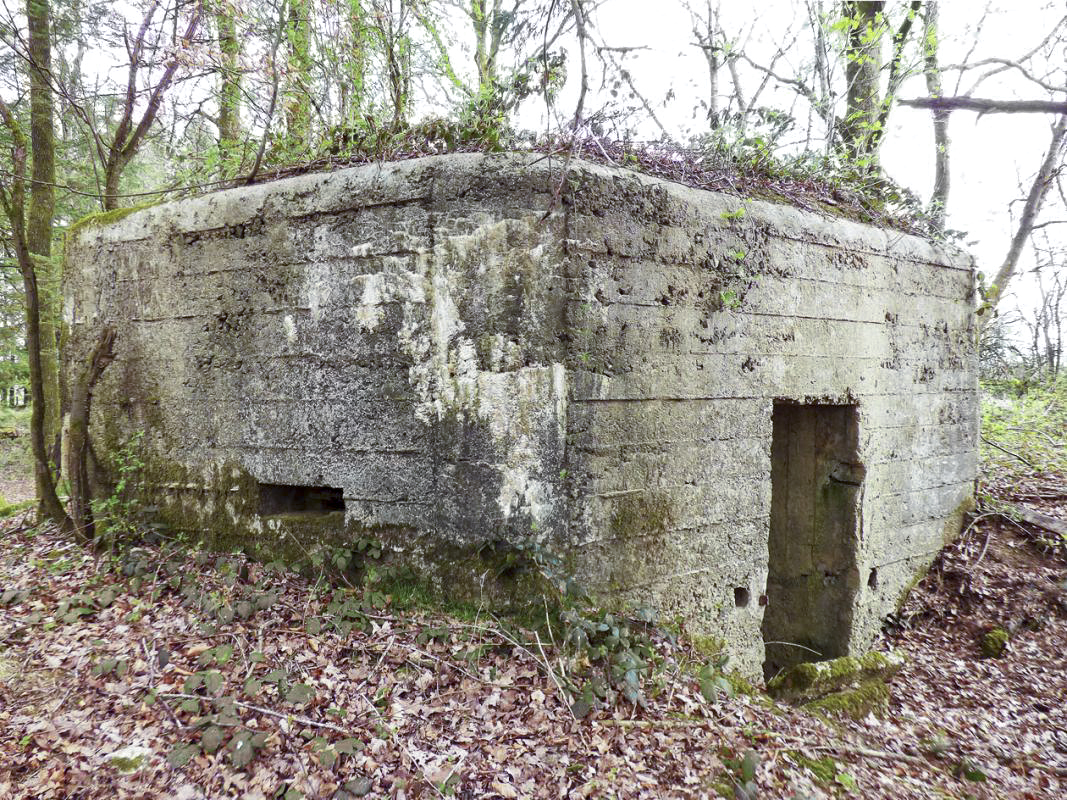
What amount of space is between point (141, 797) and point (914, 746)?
162 inches

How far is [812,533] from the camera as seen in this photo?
5.12m

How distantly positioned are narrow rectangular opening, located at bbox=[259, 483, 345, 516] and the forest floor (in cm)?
39

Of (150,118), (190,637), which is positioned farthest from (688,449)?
(150,118)

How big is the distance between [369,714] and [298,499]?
174 centimetres

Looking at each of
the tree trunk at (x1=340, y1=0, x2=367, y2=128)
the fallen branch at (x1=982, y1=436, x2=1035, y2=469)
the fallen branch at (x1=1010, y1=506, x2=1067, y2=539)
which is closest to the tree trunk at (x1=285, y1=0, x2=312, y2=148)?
the tree trunk at (x1=340, y1=0, x2=367, y2=128)

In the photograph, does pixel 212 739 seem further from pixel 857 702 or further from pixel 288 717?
pixel 857 702

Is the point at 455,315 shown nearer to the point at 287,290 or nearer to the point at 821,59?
the point at 287,290

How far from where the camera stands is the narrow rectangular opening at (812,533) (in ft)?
16.2

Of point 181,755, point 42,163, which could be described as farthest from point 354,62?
point 181,755

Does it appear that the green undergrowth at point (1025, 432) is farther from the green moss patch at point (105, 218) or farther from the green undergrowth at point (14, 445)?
the green undergrowth at point (14, 445)

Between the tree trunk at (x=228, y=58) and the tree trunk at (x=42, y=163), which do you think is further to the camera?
the tree trunk at (x=42, y=163)

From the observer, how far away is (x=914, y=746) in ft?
12.8

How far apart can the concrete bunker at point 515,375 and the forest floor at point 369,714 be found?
0.42m

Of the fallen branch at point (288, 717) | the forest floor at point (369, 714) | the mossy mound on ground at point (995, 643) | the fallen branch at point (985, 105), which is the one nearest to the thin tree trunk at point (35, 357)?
the forest floor at point (369, 714)
